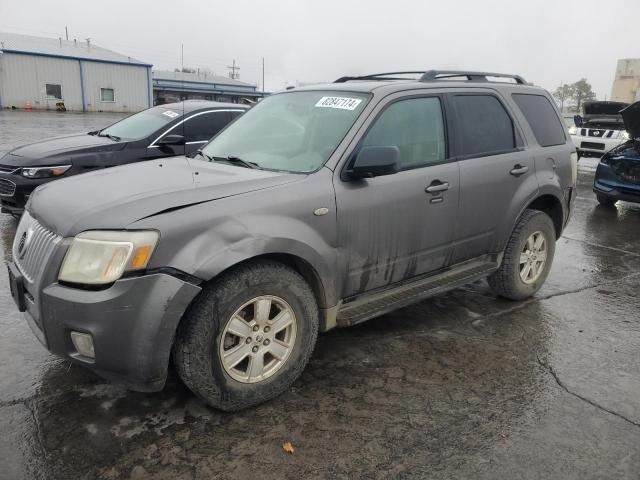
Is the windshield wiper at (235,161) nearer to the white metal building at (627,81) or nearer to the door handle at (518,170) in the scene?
the door handle at (518,170)

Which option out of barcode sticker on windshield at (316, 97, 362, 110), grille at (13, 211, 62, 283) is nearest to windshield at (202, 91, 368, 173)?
barcode sticker on windshield at (316, 97, 362, 110)

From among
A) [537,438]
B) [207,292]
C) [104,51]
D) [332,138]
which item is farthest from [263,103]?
[104,51]

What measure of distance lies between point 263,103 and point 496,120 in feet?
6.18

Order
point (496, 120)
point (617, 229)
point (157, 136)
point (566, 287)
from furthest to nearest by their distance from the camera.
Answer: point (617, 229)
point (157, 136)
point (566, 287)
point (496, 120)

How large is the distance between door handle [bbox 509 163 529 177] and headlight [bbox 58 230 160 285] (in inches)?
115

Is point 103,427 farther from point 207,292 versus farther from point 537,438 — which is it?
point 537,438

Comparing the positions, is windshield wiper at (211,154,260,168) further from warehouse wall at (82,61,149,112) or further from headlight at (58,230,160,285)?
warehouse wall at (82,61,149,112)

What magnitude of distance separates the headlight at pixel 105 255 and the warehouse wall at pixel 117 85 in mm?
39824

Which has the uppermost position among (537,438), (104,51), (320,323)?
(104,51)

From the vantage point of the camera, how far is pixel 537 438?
2732 mm

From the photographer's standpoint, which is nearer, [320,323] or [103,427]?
[103,427]

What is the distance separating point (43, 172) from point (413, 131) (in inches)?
183

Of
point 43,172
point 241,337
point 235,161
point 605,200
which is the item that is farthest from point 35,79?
point 241,337

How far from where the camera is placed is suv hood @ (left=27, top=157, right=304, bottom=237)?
2578mm
